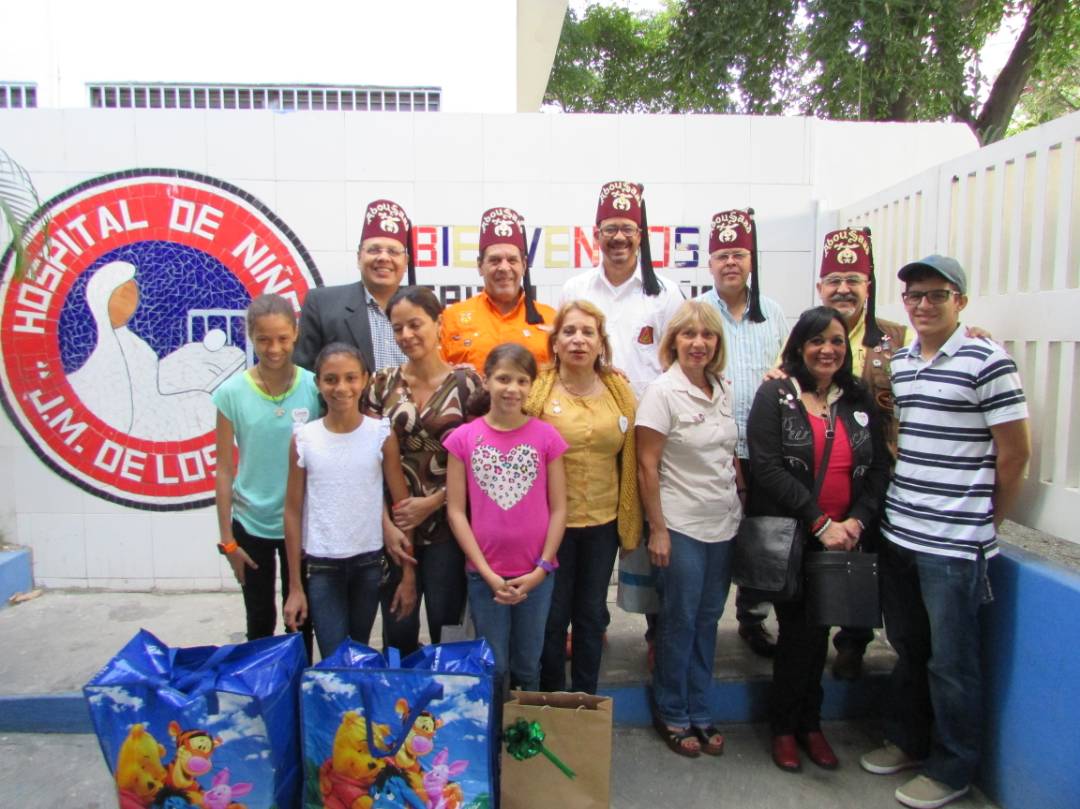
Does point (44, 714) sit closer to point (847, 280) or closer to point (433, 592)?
point (433, 592)

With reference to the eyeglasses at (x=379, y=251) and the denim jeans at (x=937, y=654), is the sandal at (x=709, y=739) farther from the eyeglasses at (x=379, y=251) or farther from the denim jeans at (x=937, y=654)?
the eyeglasses at (x=379, y=251)

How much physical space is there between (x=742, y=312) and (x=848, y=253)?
50 centimetres

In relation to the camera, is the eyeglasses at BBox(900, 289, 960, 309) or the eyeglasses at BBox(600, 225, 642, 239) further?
the eyeglasses at BBox(600, 225, 642, 239)

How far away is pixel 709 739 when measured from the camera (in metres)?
2.83

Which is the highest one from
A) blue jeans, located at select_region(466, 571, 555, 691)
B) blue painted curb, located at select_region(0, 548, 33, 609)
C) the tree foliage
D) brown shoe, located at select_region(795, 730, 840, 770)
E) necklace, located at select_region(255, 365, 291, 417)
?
the tree foliage

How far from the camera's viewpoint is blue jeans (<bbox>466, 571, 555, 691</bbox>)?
2.50m

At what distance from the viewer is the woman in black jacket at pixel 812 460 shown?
8.61 feet

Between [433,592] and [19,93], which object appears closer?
[433,592]

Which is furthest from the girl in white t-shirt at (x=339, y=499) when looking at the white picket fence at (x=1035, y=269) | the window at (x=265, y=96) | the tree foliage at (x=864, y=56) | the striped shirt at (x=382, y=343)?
the tree foliage at (x=864, y=56)

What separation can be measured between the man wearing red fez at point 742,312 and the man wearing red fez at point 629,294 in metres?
0.22

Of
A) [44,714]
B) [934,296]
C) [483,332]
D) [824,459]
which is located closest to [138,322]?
[44,714]

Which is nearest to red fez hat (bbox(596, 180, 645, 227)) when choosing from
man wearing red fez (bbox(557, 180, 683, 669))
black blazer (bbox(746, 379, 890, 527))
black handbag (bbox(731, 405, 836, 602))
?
man wearing red fez (bbox(557, 180, 683, 669))

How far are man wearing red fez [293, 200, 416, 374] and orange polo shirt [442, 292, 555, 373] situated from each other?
23 centimetres

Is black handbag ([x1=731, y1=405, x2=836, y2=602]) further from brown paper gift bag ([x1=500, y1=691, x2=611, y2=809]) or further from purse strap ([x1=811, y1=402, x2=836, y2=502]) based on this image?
brown paper gift bag ([x1=500, y1=691, x2=611, y2=809])
